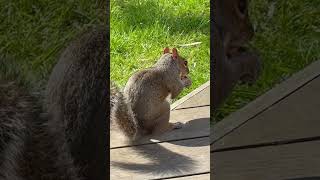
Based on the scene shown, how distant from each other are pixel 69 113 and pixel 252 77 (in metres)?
0.60

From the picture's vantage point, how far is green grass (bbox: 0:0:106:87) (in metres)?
1.88

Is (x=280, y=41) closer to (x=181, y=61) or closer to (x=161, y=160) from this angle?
(x=161, y=160)

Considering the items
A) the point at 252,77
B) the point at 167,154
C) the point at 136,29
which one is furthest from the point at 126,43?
the point at 252,77

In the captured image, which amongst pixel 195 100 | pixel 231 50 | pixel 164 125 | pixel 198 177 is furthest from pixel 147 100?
pixel 231 50

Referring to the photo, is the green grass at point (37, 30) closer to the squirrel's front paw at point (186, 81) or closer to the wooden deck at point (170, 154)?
the wooden deck at point (170, 154)

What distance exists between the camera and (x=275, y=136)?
2.08 m

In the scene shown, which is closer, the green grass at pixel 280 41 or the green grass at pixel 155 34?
the green grass at pixel 280 41

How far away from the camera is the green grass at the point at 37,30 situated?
188cm

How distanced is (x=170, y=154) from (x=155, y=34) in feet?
3.88

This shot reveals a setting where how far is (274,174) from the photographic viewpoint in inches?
82.5

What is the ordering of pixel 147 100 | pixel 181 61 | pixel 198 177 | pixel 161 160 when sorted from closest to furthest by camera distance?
pixel 198 177
pixel 161 160
pixel 147 100
pixel 181 61

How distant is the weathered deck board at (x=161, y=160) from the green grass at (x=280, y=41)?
57 cm

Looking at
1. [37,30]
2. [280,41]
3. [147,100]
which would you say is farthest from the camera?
[147,100]

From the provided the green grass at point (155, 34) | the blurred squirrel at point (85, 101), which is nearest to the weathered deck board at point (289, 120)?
the blurred squirrel at point (85, 101)
